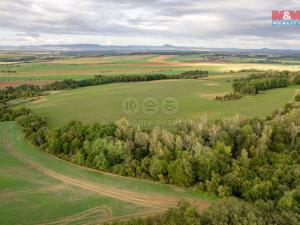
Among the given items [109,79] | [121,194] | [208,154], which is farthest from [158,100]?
[121,194]

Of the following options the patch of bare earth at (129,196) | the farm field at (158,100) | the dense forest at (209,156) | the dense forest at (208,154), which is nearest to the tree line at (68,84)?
the farm field at (158,100)

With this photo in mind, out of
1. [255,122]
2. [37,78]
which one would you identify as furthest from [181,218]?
[37,78]

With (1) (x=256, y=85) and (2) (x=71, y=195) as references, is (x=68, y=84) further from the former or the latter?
(2) (x=71, y=195)

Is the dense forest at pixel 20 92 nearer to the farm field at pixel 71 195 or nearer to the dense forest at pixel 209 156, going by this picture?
the dense forest at pixel 209 156

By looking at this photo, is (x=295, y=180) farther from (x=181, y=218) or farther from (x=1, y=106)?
(x=1, y=106)

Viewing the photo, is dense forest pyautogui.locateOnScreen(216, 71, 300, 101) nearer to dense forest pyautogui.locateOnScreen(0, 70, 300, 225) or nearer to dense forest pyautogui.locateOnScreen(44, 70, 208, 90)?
dense forest pyautogui.locateOnScreen(0, 70, 300, 225)
